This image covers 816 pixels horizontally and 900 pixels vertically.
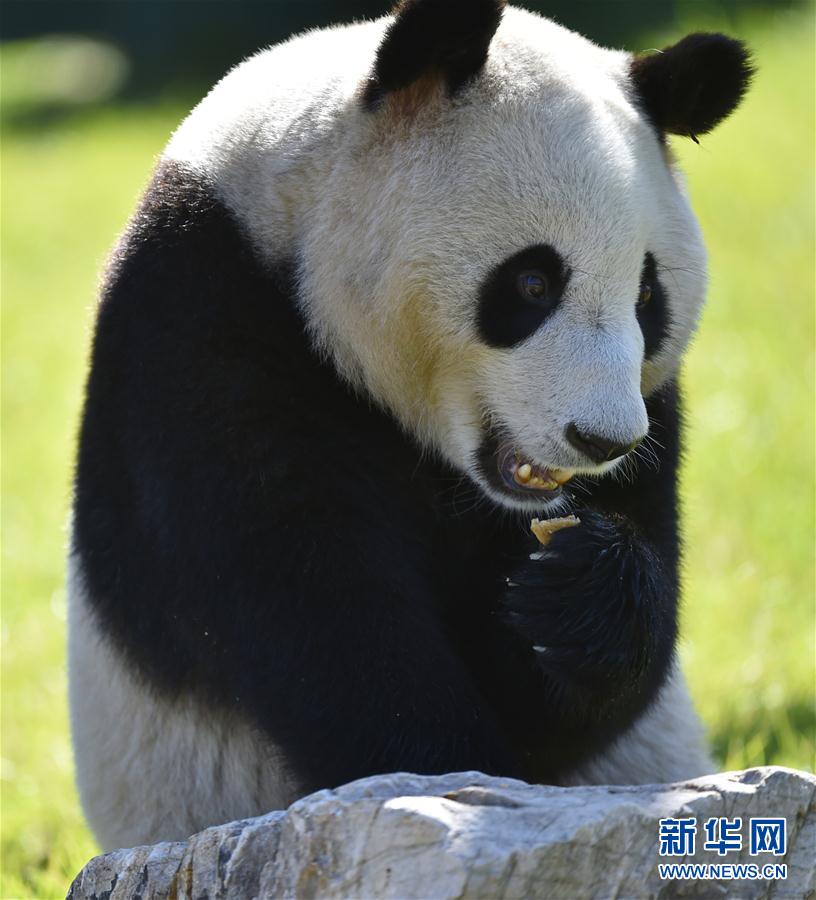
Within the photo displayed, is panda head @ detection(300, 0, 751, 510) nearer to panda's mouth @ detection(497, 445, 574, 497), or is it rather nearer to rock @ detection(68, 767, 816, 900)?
panda's mouth @ detection(497, 445, 574, 497)

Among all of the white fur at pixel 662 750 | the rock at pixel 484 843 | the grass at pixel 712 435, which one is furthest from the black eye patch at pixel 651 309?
the grass at pixel 712 435

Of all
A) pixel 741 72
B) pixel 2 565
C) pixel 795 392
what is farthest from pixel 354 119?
pixel 795 392

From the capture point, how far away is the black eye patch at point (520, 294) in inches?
156

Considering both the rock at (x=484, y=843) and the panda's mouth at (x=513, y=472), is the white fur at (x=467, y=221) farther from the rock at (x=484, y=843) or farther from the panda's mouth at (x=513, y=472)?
the rock at (x=484, y=843)

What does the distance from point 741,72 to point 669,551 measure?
156 centimetres

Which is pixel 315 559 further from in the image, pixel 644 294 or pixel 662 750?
pixel 662 750

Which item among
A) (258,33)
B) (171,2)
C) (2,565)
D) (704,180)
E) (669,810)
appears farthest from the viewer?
(171,2)

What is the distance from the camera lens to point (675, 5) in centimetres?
1859

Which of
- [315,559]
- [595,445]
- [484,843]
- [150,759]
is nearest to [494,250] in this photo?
[595,445]

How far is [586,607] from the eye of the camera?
3955 millimetres

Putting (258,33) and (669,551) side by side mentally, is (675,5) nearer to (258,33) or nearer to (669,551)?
(258,33)

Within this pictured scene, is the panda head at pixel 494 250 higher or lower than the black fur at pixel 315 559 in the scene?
higher

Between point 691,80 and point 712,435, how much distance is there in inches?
227

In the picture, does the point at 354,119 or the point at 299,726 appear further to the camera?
the point at 354,119
